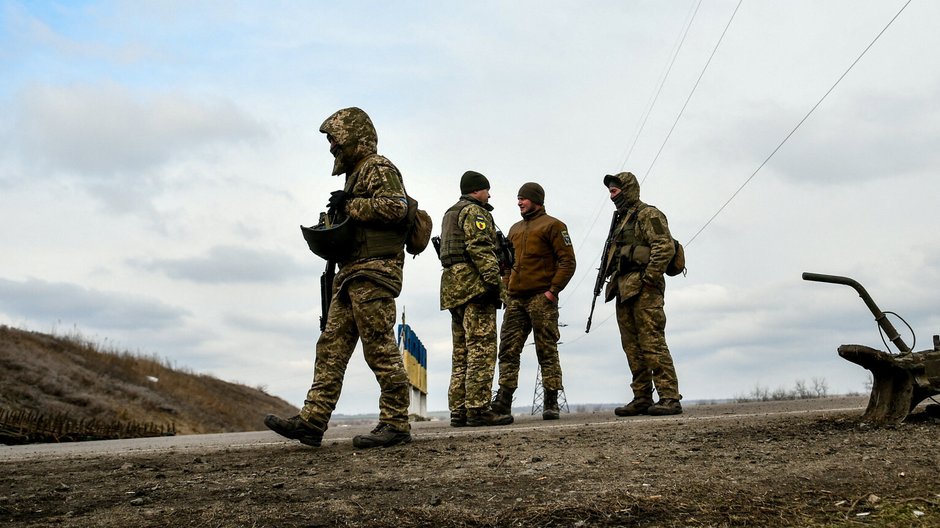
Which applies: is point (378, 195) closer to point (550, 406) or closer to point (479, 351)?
point (479, 351)

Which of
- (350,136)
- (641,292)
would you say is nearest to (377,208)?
(350,136)

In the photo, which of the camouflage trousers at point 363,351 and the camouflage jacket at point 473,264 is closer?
the camouflage trousers at point 363,351

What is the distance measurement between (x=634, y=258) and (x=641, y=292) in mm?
352

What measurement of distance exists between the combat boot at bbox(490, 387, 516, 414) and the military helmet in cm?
375

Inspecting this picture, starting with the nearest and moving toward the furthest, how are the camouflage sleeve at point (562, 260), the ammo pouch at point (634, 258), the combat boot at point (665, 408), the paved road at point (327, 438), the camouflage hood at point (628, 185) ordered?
the paved road at point (327, 438) → the combat boot at point (665, 408) → the ammo pouch at point (634, 258) → the camouflage sleeve at point (562, 260) → the camouflage hood at point (628, 185)

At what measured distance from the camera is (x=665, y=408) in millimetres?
9273

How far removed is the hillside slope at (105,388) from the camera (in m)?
18.0

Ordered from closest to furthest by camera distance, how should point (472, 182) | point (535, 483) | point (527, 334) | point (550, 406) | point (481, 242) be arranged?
point (535, 483)
point (481, 242)
point (472, 182)
point (527, 334)
point (550, 406)

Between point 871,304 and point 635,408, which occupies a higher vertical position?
point 871,304

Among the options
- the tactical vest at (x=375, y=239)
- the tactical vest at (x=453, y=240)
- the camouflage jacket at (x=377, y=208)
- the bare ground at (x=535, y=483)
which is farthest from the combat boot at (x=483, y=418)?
the tactical vest at (x=375, y=239)

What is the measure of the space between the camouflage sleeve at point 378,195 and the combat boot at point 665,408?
4.00 meters

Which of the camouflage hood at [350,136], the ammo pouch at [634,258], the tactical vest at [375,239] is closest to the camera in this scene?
the tactical vest at [375,239]

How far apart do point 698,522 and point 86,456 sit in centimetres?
519

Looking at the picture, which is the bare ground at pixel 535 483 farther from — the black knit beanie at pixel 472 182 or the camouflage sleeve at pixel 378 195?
the black knit beanie at pixel 472 182
